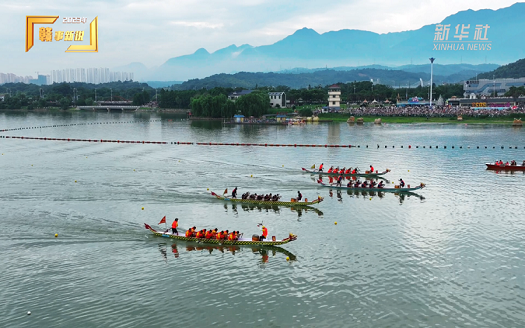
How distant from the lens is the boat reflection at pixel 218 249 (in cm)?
3512

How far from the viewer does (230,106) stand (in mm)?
162000

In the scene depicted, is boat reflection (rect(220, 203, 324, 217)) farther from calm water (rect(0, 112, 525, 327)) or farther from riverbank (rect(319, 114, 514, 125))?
riverbank (rect(319, 114, 514, 125))

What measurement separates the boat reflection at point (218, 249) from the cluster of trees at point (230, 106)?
127628 mm

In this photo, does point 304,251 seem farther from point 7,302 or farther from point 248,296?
point 7,302

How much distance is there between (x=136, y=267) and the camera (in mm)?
32469

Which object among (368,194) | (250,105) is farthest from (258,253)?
(250,105)

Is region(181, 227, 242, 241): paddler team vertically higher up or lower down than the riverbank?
lower down

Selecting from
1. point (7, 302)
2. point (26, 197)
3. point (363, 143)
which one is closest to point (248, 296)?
point (7, 302)

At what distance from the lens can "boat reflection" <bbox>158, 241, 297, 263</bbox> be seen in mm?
35125

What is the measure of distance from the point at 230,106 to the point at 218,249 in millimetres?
128776

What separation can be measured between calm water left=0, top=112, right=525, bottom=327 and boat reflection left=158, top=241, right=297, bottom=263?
156 millimetres

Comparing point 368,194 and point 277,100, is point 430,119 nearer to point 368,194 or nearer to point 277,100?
point 277,100

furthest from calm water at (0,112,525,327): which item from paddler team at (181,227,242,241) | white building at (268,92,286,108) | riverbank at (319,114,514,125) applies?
white building at (268,92,286,108)

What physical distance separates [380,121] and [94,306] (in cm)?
12843
